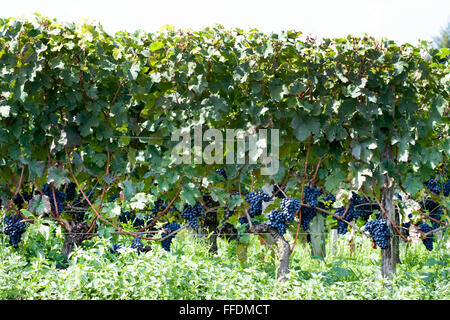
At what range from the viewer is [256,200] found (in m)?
4.13

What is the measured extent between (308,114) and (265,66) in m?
0.49

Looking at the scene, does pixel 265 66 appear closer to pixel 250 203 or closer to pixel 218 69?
pixel 218 69

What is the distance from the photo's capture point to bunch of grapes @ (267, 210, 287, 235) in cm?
409

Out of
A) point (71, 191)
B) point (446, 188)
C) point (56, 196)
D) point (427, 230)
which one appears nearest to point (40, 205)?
point (56, 196)

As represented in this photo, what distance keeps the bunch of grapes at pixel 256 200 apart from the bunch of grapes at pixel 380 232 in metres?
0.88

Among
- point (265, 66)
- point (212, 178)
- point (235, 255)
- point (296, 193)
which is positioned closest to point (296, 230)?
point (296, 193)

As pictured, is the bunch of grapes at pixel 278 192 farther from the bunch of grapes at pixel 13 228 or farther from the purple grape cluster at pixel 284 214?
the bunch of grapes at pixel 13 228

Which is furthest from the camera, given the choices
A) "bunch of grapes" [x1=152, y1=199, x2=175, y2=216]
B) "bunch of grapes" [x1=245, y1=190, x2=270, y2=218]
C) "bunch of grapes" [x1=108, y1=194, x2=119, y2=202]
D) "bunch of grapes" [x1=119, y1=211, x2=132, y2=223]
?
"bunch of grapes" [x1=119, y1=211, x2=132, y2=223]

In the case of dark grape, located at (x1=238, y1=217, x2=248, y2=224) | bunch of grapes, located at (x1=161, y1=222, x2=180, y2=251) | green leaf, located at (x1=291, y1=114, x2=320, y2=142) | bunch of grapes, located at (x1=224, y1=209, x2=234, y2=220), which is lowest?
bunch of grapes, located at (x1=161, y1=222, x2=180, y2=251)

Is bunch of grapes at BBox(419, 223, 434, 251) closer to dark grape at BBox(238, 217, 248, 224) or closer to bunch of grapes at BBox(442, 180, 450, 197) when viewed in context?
A: bunch of grapes at BBox(442, 180, 450, 197)

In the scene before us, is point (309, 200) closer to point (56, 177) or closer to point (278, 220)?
point (278, 220)

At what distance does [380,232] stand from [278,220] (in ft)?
2.68

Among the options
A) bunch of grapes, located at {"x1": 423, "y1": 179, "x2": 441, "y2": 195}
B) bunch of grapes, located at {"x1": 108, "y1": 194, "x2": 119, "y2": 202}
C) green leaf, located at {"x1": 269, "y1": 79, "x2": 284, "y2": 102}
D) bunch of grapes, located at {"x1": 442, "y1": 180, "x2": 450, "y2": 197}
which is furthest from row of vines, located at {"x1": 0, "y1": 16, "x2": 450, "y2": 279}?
bunch of grapes, located at {"x1": 442, "y1": 180, "x2": 450, "y2": 197}

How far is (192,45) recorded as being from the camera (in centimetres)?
392
